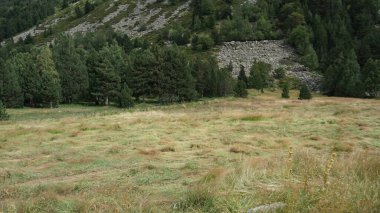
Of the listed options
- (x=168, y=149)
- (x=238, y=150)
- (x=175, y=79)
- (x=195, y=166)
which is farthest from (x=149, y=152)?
(x=175, y=79)

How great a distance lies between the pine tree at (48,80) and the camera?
7800 cm

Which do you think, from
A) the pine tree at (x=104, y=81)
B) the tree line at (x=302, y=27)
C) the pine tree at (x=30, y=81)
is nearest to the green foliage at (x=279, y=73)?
the tree line at (x=302, y=27)

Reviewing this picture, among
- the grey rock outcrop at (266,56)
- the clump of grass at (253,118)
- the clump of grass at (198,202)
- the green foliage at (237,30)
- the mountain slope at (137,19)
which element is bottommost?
the clump of grass at (253,118)

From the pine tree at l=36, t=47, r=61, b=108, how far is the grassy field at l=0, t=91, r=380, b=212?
46393mm

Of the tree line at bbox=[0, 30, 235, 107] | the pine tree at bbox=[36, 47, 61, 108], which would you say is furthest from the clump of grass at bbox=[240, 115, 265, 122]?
the pine tree at bbox=[36, 47, 61, 108]

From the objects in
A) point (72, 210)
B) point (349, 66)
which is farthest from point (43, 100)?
point (72, 210)

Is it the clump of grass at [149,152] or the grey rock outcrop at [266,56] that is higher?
the grey rock outcrop at [266,56]

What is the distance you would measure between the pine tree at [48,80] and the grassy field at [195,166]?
46393 mm

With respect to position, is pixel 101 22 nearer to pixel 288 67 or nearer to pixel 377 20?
pixel 288 67

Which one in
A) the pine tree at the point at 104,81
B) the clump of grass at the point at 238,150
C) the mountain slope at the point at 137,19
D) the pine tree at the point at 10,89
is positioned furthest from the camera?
the mountain slope at the point at 137,19

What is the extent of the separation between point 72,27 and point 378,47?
139336 millimetres

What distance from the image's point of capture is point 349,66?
9775cm

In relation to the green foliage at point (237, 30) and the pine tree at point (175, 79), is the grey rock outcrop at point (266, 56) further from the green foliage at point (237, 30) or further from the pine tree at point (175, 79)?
the pine tree at point (175, 79)

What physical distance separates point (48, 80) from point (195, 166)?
70.0 metres
